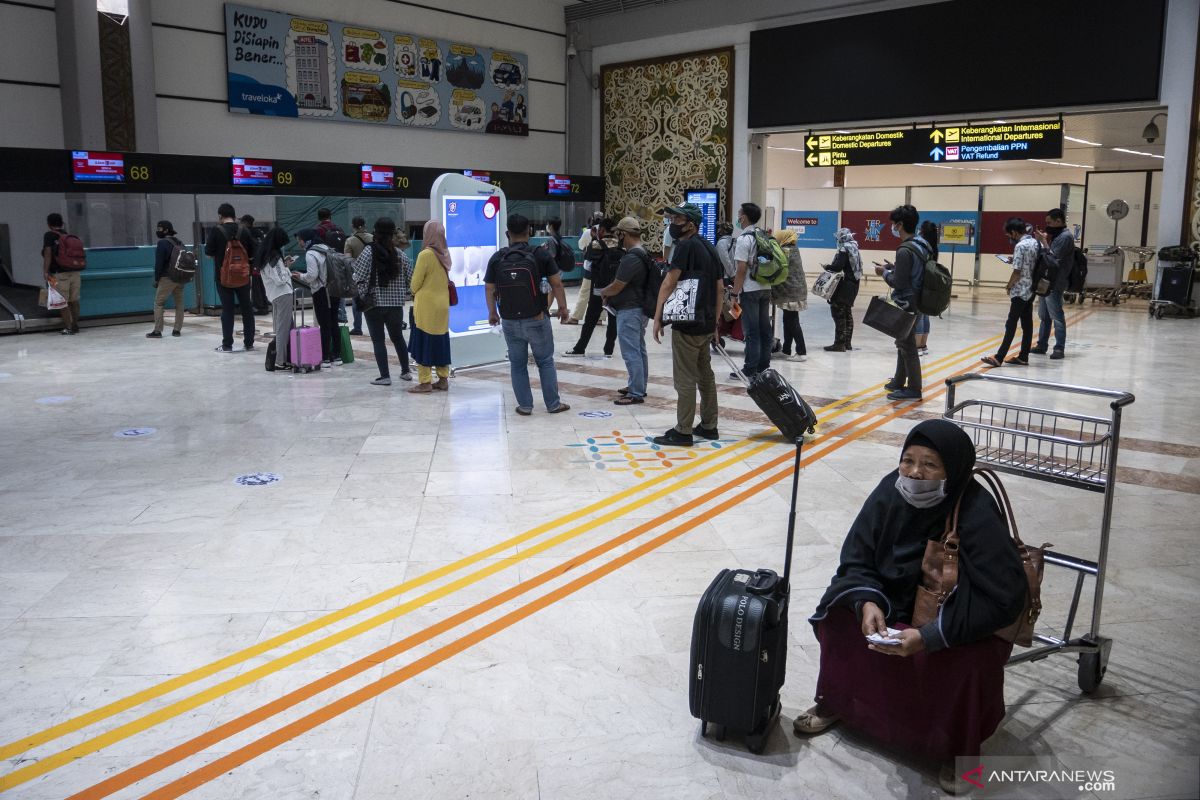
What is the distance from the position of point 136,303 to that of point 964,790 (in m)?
14.6

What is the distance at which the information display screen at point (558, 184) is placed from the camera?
20.7 metres

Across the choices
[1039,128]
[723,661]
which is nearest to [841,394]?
[723,661]

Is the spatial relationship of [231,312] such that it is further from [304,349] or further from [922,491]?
[922,491]

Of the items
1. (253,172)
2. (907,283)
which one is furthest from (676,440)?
(253,172)

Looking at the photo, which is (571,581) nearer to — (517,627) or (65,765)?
(517,627)

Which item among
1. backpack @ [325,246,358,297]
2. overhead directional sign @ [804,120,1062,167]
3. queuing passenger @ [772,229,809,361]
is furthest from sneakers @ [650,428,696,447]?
overhead directional sign @ [804,120,1062,167]

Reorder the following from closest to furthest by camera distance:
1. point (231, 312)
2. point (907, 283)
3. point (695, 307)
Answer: point (695, 307)
point (907, 283)
point (231, 312)

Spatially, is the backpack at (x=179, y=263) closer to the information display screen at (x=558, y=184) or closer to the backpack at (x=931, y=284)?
the backpack at (x=931, y=284)

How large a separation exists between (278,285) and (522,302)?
3.87 m

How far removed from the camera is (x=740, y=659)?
114 inches

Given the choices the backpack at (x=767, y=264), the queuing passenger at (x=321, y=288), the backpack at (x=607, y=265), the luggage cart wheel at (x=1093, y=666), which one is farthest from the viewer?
the backpack at (x=607, y=265)

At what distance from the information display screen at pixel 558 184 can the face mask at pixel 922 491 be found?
18.6 meters

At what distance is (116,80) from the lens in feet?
48.3

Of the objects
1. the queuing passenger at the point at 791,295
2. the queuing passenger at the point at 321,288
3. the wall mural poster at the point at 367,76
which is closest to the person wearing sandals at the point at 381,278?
the queuing passenger at the point at 321,288
